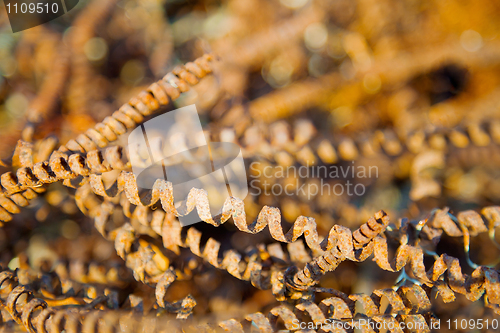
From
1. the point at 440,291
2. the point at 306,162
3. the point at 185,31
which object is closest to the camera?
the point at 440,291

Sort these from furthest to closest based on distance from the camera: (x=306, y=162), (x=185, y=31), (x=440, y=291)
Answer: (x=185, y=31) < (x=306, y=162) < (x=440, y=291)

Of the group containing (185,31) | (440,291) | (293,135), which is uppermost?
(185,31)

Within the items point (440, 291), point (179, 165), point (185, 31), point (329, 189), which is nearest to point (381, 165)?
point (329, 189)

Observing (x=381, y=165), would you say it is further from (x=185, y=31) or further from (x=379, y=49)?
(x=185, y=31)

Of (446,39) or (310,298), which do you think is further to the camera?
(446,39)

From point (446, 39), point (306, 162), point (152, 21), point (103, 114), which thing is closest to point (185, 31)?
point (152, 21)

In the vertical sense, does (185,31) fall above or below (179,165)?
above
